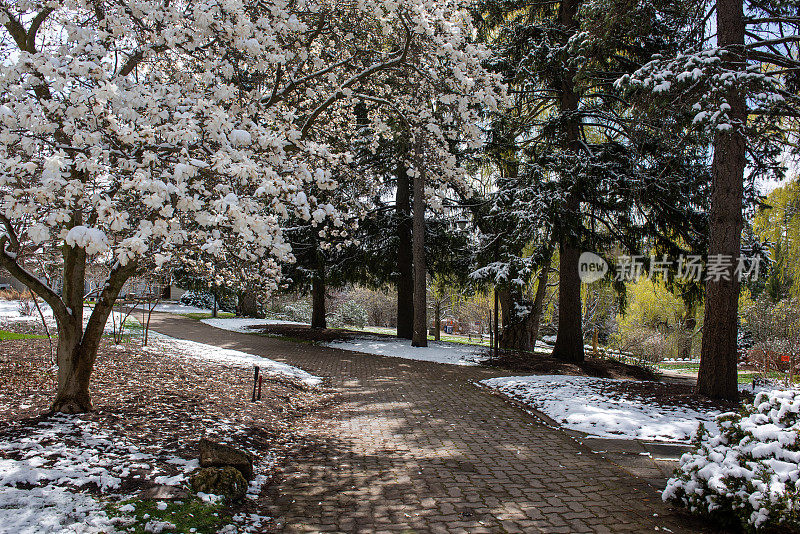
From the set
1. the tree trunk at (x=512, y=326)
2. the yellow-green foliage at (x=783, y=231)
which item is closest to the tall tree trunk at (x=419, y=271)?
the tree trunk at (x=512, y=326)

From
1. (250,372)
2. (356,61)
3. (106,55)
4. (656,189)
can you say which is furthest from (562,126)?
(106,55)

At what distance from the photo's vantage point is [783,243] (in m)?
19.4

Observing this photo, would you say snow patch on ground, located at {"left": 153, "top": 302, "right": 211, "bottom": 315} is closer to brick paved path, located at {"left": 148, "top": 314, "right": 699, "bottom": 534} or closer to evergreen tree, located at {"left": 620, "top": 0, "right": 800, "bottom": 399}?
brick paved path, located at {"left": 148, "top": 314, "right": 699, "bottom": 534}

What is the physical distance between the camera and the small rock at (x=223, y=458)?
4.43 m

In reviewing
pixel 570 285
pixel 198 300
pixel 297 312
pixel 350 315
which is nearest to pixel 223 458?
pixel 570 285

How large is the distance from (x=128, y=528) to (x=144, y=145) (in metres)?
3.09

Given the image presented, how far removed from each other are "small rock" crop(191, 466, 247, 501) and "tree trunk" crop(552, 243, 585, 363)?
425 inches

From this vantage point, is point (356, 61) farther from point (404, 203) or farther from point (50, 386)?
point (404, 203)

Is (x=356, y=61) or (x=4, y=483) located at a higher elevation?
(x=356, y=61)

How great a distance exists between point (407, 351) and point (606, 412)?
8.93m

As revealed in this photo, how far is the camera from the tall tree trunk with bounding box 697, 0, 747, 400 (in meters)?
7.88

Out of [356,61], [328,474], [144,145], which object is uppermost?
[356,61]

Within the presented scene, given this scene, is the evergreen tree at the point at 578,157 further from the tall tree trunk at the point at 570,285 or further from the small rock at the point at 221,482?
the small rock at the point at 221,482

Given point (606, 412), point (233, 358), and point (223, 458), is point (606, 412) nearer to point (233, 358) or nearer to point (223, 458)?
point (223, 458)
